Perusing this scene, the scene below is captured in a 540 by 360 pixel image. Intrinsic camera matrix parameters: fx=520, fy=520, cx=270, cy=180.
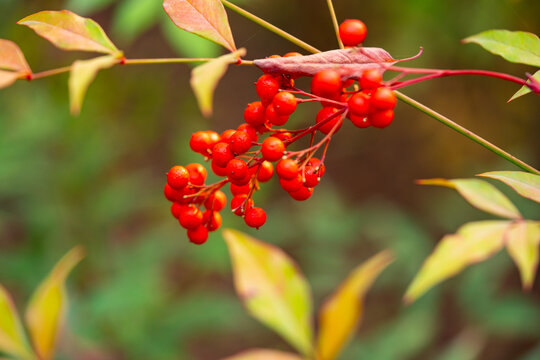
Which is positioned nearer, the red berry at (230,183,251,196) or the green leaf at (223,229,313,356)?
the green leaf at (223,229,313,356)

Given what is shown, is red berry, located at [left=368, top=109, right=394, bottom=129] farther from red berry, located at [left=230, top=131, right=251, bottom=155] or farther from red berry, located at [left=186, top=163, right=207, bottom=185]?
red berry, located at [left=186, top=163, right=207, bottom=185]

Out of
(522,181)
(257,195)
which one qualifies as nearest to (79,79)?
(522,181)

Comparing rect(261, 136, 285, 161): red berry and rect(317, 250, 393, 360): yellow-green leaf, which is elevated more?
rect(261, 136, 285, 161): red berry

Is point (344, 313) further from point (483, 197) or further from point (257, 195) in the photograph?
point (257, 195)

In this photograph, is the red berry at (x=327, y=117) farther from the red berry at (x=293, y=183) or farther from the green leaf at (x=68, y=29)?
the green leaf at (x=68, y=29)

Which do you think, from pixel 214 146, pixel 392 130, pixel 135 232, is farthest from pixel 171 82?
pixel 214 146

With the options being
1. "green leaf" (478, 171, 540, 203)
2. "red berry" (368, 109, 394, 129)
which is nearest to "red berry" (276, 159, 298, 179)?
"red berry" (368, 109, 394, 129)
